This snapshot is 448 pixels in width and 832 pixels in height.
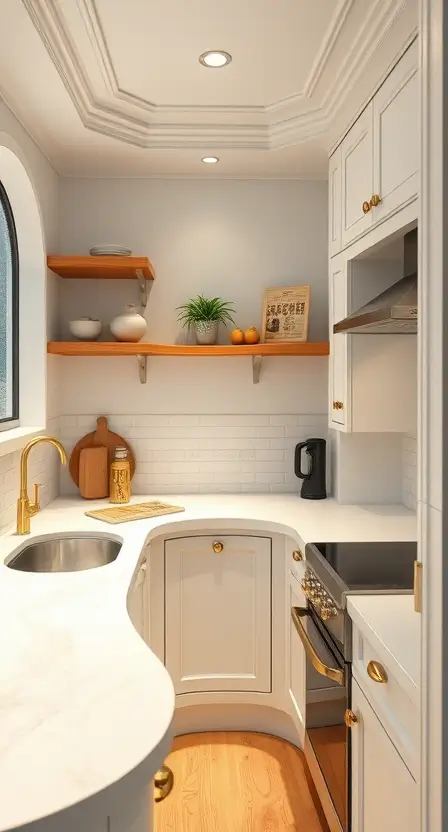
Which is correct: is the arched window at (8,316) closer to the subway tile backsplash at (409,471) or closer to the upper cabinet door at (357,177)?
the upper cabinet door at (357,177)

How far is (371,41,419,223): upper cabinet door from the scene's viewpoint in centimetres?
188

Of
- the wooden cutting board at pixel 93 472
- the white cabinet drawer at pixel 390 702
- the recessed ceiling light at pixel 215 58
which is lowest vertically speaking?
the white cabinet drawer at pixel 390 702

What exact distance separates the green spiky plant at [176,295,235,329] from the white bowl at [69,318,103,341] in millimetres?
425

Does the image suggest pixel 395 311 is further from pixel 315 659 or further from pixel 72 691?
pixel 72 691

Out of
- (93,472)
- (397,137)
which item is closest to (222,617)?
(93,472)

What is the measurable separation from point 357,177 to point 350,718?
1855 mm

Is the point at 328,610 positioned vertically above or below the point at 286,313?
below

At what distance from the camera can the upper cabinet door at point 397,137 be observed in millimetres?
1885

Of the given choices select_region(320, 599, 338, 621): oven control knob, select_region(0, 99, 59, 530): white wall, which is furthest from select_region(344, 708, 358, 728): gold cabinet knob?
select_region(0, 99, 59, 530): white wall

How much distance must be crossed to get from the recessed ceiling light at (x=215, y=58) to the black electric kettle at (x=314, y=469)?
1.61 m

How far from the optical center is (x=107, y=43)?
7.02 ft

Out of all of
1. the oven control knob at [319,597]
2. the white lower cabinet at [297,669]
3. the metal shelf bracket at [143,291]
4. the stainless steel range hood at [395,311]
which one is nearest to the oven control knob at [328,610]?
the oven control knob at [319,597]

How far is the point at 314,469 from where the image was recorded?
3078 mm

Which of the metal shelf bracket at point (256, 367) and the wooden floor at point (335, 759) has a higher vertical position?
the metal shelf bracket at point (256, 367)
